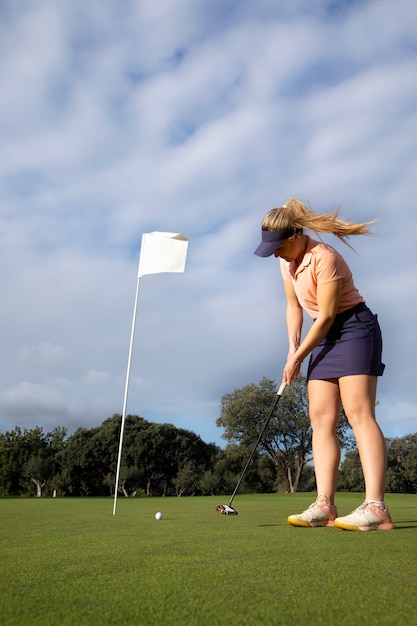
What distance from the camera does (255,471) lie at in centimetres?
5172

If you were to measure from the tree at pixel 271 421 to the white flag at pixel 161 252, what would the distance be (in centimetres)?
3331

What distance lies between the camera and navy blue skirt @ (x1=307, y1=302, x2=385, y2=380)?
4656mm

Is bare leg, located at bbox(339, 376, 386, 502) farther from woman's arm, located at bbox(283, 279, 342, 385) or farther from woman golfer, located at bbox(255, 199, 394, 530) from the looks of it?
woman's arm, located at bbox(283, 279, 342, 385)

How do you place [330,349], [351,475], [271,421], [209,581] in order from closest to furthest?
[209,581] → [330,349] → [271,421] → [351,475]

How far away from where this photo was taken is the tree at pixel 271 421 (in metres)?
41.5

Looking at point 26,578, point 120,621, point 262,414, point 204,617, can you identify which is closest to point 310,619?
point 204,617

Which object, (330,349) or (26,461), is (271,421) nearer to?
(26,461)

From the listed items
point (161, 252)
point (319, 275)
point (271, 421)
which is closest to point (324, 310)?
point (319, 275)

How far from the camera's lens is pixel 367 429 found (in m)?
4.52

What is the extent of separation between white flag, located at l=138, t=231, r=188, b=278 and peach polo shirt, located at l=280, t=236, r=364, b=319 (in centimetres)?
348

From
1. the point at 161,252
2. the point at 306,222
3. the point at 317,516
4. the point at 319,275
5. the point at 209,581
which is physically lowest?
the point at 209,581

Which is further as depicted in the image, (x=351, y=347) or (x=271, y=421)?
(x=271, y=421)

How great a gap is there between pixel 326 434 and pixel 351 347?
0.78 m

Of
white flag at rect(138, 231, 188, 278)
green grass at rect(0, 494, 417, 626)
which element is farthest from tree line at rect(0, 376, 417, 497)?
green grass at rect(0, 494, 417, 626)
